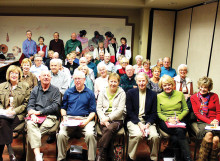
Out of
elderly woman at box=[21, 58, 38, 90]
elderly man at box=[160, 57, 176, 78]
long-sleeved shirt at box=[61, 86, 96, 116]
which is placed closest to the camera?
long-sleeved shirt at box=[61, 86, 96, 116]

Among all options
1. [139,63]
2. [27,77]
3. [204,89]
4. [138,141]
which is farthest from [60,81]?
[204,89]

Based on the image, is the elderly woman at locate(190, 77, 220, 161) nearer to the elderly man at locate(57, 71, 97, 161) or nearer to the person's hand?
the elderly man at locate(57, 71, 97, 161)

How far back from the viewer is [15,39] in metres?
7.25

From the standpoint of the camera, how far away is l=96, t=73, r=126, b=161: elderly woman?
2.57 m

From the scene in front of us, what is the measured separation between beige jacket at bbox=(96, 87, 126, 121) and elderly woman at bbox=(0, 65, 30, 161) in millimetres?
→ 1099

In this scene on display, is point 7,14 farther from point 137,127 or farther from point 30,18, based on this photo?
point 137,127

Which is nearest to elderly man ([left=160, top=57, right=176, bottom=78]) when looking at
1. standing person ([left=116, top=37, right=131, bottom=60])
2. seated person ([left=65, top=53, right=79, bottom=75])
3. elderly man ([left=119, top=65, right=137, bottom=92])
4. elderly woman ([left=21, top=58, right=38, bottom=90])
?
elderly man ([left=119, top=65, right=137, bottom=92])

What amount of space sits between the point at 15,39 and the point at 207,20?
6.37 meters

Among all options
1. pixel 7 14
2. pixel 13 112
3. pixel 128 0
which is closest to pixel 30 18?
pixel 7 14

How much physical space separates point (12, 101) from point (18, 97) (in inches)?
3.8

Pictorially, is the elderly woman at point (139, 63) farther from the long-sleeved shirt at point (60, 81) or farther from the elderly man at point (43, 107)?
the elderly man at point (43, 107)

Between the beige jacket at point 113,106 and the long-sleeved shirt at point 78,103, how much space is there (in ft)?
0.38

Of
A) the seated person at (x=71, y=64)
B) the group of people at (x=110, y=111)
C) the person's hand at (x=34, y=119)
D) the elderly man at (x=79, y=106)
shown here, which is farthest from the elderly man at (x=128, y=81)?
the person's hand at (x=34, y=119)

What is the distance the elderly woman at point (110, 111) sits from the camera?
257 cm
